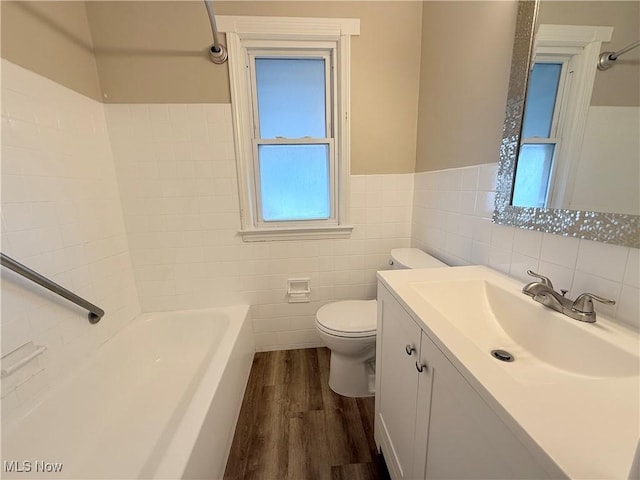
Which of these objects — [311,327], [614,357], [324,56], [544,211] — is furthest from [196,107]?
[614,357]

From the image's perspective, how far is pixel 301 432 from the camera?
1330 millimetres

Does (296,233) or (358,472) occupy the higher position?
(296,233)

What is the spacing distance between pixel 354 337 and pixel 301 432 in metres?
0.53

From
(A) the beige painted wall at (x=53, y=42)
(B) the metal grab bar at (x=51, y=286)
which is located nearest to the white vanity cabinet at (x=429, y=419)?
(B) the metal grab bar at (x=51, y=286)

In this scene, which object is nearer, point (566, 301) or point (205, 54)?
point (566, 301)

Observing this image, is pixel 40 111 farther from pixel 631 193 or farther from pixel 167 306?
pixel 631 193

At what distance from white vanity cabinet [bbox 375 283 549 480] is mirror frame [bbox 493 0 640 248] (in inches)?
20.3

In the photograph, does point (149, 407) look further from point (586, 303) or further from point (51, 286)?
point (586, 303)

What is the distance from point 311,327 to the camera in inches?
77.7

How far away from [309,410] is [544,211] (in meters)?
1.43

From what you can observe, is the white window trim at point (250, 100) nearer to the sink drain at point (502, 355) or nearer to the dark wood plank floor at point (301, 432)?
the dark wood plank floor at point (301, 432)

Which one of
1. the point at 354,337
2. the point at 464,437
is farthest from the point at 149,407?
the point at 464,437

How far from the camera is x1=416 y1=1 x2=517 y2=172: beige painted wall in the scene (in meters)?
1.04

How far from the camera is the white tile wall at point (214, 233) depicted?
159cm
